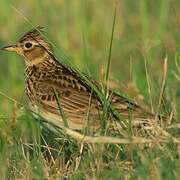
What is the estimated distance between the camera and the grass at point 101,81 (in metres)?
6.86

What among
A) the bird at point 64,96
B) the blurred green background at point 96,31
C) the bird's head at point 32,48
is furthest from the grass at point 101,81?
the bird's head at point 32,48

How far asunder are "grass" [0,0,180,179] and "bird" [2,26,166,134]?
15cm

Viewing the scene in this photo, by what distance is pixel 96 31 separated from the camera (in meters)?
14.0

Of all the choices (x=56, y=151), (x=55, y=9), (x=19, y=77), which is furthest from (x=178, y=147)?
(x=55, y=9)

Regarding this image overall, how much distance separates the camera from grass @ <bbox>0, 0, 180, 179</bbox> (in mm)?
6855

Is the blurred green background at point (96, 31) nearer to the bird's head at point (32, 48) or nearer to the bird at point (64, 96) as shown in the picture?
the bird's head at point (32, 48)

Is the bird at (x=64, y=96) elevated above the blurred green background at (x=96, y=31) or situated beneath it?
elevated above

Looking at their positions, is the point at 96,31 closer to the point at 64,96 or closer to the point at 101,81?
the point at 64,96

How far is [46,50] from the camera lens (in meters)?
9.63

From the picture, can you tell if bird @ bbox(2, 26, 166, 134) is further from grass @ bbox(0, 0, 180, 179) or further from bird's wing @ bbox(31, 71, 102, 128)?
grass @ bbox(0, 0, 180, 179)

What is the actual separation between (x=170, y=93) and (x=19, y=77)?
174 inches

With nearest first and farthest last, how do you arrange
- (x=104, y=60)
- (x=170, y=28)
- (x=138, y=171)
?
(x=138, y=171) < (x=104, y=60) < (x=170, y=28)

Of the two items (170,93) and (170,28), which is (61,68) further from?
(170,28)

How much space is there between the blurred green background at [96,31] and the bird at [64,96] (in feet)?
5.79
